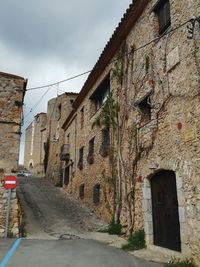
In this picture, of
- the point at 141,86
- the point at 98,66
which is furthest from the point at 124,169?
the point at 98,66

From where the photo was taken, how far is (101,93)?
1552 centimetres

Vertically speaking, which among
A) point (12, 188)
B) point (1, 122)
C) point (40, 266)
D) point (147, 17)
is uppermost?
point (147, 17)

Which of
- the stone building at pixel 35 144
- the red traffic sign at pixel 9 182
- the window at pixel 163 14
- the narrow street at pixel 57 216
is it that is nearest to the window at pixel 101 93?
the window at pixel 163 14

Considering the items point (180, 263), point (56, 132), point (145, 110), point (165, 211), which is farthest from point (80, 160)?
point (180, 263)

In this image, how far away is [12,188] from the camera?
10008 millimetres

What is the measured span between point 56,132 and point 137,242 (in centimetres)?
2056

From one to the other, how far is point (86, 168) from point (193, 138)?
979cm

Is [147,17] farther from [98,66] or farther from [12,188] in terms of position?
[12,188]

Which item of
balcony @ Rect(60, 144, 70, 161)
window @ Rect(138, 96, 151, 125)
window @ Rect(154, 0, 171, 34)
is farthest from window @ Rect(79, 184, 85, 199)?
window @ Rect(154, 0, 171, 34)

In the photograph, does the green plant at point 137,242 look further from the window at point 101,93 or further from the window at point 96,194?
the window at point 101,93

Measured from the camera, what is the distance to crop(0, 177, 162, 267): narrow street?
639 cm

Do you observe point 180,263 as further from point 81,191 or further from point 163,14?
point 81,191

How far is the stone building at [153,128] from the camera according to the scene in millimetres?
6973

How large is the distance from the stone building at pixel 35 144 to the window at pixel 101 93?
928 inches
